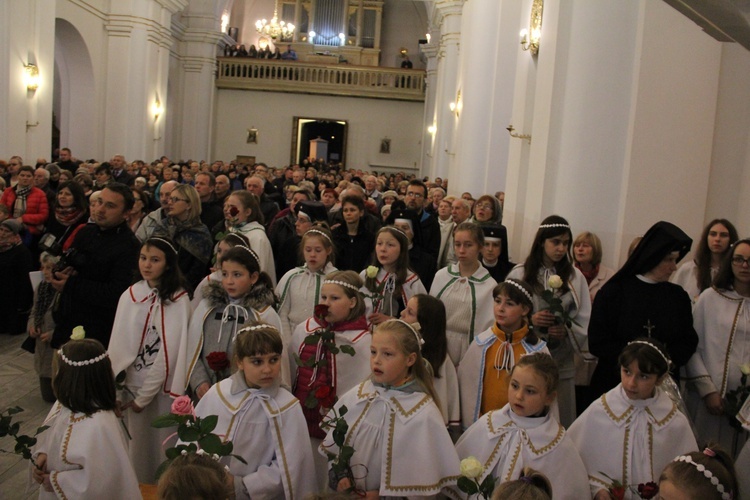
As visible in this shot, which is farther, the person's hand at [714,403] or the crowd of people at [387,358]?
the person's hand at [714,403]

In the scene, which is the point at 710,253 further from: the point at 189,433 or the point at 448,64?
the point at 448,64

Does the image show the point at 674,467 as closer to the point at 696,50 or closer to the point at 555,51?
the point at 696,50

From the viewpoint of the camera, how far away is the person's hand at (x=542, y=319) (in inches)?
192

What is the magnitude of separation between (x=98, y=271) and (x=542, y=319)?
2994 millimetres

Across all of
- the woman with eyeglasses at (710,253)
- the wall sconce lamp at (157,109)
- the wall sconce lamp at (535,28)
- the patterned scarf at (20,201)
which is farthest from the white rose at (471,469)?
the wall sconce lamp at (157,109)

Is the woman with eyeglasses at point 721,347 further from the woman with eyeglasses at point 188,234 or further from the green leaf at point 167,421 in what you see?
the woman with eyeglasses at point 188,234

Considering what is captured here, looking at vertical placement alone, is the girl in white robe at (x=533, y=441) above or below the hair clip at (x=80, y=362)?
below

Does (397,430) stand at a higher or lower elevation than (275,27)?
lower

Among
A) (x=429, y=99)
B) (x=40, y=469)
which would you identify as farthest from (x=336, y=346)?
(x=429, y=99)

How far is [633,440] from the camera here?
3.72m

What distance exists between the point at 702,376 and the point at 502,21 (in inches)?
351

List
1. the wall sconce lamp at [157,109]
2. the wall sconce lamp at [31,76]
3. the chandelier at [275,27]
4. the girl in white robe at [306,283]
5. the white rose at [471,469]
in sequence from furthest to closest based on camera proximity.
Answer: the chandelier at [275,27] → the wall sconce lamp at [157,109] → the wall sconce lamp at [31,76] → the girl in white robe at [306,283] → the white rose at [471,469]

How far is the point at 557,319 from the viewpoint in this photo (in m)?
4.85

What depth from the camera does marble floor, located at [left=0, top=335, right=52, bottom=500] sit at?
503cm
